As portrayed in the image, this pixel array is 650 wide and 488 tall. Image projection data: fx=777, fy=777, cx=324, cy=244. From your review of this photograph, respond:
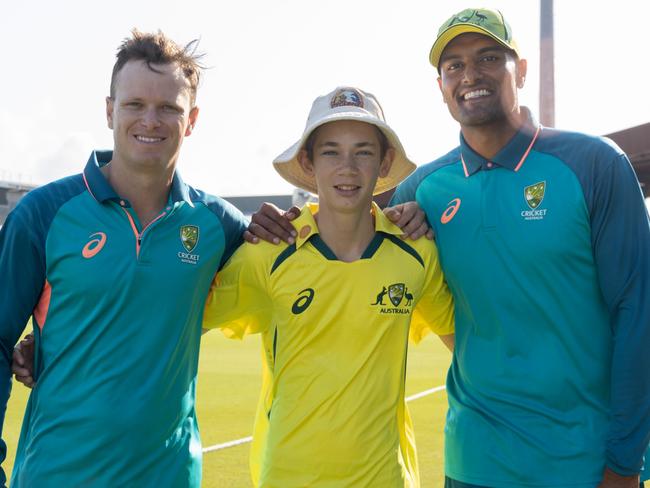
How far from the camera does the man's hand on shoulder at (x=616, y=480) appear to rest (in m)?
2.84

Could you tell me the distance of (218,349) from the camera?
15.3 meters

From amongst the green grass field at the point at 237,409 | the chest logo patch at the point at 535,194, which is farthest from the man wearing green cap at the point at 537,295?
the green grass field at the point at 237,409

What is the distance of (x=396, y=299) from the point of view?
10.2 ft

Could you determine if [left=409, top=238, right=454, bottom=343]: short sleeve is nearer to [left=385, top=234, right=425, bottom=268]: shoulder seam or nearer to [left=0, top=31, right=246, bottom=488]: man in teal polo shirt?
[left=385, top=234, right=425, bottom=268]: shoulder seam

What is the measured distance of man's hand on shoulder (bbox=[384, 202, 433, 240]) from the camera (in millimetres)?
3271

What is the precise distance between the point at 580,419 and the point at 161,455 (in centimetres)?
159

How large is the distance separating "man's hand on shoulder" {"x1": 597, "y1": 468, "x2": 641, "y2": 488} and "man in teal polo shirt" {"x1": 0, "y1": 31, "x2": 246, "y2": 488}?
5.10 ft

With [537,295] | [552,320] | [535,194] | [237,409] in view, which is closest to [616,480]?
[552,320]

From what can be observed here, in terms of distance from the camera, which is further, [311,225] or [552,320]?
[311,225]

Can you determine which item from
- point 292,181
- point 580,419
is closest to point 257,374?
point 292,181

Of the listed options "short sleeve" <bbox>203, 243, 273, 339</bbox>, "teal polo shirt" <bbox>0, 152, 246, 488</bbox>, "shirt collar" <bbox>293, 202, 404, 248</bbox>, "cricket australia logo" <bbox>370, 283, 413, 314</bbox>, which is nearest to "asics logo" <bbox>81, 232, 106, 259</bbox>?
"teal polo shirt" <bbox>0, 152, 246, 488</bbox>

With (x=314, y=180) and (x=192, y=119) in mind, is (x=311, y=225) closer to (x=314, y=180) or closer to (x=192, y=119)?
(x=314, y=180)

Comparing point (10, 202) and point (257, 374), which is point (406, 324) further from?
point (10, 202)

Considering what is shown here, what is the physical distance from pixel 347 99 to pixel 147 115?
0.84 metres
